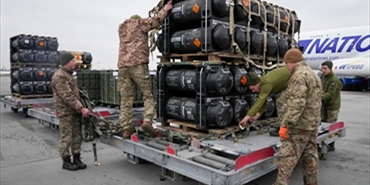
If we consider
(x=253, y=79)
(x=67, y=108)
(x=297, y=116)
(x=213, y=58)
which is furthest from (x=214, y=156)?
(x=67, y=108)

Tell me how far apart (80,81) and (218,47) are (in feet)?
20.2

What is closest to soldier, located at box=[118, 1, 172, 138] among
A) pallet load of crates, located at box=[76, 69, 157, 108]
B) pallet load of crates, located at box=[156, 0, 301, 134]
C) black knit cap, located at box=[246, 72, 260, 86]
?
pallet load of crates, located at box=[156, 0, 301, 134]

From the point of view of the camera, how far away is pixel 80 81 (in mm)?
9500

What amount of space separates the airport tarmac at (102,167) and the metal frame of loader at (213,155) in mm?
396

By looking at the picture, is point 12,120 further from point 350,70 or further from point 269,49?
point 350,70

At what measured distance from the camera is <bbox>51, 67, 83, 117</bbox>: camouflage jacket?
501cm

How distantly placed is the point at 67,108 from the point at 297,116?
12.2ft

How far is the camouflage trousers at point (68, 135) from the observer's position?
16.8 ft

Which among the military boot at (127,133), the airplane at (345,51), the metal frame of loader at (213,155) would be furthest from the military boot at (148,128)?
the airplane at (345,51)

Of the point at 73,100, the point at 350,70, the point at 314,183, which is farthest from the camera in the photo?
the point at 350,70

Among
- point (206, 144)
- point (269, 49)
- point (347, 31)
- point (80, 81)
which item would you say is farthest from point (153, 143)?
point (347, 31)

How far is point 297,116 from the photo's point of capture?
3521mm

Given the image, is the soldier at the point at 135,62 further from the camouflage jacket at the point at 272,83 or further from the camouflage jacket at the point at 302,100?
the camouflage jacket at the point at 302,100

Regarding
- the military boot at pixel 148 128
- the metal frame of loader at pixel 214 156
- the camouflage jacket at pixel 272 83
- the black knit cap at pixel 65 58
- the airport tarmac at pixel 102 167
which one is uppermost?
the black knit cap at pixel 65 58
